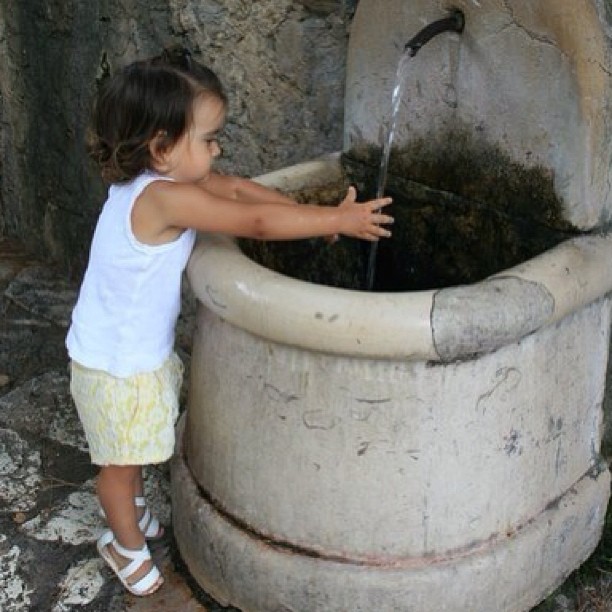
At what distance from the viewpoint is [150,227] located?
199 cm

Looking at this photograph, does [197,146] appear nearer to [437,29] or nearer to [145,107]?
[145,107]

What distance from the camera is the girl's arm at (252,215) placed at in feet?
6.32

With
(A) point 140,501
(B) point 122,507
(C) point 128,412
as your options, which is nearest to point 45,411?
(A) point 140,501

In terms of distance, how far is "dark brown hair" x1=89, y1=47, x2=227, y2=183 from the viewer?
195 cm

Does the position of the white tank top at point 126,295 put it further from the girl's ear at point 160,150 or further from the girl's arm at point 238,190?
the girl's arm at point 238,190

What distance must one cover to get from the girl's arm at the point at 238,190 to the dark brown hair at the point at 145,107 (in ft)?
0.67

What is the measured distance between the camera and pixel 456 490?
1948mm

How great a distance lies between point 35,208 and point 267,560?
2.20 metres

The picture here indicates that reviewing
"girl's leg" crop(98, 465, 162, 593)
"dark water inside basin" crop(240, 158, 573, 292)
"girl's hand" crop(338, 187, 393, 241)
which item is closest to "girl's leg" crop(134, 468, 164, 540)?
Result: "girl's leg" crop(98, 465, 162, 593)

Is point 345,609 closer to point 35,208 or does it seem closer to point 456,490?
point 456,490

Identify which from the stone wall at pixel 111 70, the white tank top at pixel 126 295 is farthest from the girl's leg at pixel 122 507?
the stone wall at pixel 111 70

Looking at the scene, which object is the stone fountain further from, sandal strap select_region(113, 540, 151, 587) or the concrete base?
sandal strap select_region(113, 540, 151, 587)

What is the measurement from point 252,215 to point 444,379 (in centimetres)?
45

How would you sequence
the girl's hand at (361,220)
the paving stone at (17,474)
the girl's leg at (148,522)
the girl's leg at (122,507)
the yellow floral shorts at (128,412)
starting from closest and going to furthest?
the girl's hand at (361,220) → the yellow floral shorts at (128,412) → the girl's leg at (122,507) → the girl's leg at (148,522) → the paving stone at (17,474)
